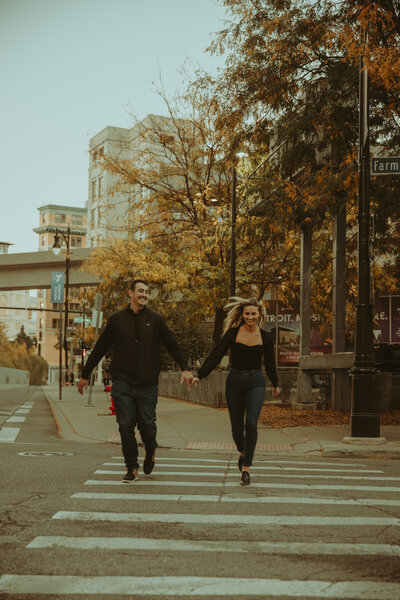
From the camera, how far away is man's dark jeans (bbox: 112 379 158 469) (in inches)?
324

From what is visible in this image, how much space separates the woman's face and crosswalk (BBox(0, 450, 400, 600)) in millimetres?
1664

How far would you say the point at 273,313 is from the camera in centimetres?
4328

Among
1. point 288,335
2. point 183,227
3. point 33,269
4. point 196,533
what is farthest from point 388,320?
point 196,533

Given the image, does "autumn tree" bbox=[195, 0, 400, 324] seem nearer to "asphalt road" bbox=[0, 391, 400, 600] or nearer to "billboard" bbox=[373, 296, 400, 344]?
"asphalt road" bbox=[0, 391, 400, 600]

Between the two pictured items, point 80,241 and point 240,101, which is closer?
point 240,101

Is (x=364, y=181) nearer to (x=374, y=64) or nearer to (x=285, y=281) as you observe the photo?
(x=374, y=64)

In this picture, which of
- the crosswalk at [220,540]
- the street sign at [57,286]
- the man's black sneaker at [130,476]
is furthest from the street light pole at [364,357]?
the street sign at [57,286]

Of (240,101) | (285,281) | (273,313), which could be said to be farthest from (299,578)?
(273,313)

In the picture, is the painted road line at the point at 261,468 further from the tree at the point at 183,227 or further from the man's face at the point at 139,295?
the tree at the point at 183,227

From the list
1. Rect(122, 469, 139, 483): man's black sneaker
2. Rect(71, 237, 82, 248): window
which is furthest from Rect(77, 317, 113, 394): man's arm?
Rect(71, 237, 82, 248): window

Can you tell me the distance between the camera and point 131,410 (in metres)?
8.25

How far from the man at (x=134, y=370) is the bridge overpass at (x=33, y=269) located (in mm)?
38951

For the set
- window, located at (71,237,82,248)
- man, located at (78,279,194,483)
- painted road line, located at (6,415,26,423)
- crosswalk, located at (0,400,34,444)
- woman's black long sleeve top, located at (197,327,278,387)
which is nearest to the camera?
man, located at (78,279,194,483)

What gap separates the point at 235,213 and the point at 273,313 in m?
19.2
